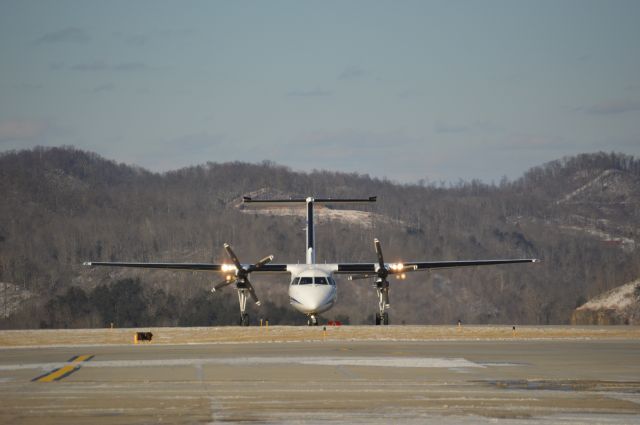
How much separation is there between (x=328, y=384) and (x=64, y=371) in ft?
22.8

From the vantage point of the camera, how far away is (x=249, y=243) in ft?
399

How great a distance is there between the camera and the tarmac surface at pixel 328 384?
49.1 feet

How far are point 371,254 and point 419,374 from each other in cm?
10118

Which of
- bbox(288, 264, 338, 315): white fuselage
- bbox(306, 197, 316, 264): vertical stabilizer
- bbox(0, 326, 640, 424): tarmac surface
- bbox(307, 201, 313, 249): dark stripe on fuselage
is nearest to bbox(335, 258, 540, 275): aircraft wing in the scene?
bbox(306, 197, 316, 264): vertical stabilizer

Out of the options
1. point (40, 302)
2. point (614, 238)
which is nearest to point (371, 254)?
point (40, 302)

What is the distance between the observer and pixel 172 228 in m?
140

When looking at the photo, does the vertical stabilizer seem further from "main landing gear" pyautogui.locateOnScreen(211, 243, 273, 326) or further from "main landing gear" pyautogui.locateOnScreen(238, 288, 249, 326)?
"main landing gear" pyautogui.locateOnScreen(238, 288, 249, 326)

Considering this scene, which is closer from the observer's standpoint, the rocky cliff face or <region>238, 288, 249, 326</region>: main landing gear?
<region>238, 288, 249, 326</region>: main landing gear

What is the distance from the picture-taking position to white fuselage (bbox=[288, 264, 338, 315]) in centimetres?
4797

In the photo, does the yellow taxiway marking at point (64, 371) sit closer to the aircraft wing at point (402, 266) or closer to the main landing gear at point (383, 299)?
the main landing gear at point (383, 299)

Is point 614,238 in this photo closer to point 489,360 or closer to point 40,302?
point 40,302

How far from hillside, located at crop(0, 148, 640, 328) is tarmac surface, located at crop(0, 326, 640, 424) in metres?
53.5

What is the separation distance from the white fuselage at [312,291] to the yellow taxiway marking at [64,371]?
68.5ft

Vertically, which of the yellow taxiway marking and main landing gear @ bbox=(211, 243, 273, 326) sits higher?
main landing gear @ bbox=(211, 243, 273, 326)
